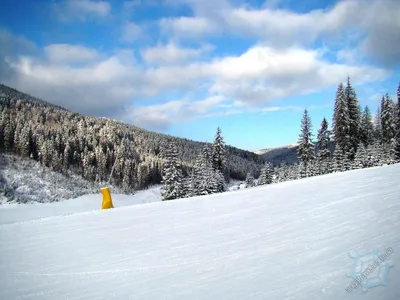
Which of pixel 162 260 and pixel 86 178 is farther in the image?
pixel 86 178

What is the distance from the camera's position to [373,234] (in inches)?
181

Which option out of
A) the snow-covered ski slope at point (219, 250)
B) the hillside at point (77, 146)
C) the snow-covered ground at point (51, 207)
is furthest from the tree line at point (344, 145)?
the hillside at point (77, 146)

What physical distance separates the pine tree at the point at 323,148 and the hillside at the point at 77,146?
50248 millimetres

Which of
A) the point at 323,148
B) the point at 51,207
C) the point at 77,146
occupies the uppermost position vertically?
the point at 77,146

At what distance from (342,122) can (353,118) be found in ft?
8.78

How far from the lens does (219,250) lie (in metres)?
5.25

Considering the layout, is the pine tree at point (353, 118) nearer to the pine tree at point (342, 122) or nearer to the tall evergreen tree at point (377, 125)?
the pine tree at point (342, 122)

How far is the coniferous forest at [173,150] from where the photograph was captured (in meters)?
39.0

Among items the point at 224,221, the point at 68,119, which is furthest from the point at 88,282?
the point at 68,119

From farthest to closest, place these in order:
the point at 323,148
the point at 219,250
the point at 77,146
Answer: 1. the point at 77,146
2. the point at 323,148
3. the point at 219,250

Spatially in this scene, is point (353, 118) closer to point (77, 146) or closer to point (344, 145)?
point (344, 145)

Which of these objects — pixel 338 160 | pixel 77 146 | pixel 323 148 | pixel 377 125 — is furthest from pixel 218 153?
pixel 77 146

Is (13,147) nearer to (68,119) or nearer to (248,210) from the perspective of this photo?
(68,119)

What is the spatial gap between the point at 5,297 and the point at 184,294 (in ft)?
9.55
